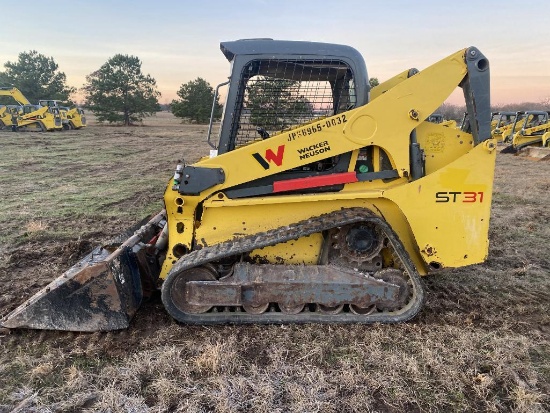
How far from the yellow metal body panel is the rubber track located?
174 mm

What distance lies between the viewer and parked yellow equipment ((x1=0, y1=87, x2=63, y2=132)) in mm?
29953

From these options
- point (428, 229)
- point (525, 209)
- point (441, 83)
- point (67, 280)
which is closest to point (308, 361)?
point (428, 229)

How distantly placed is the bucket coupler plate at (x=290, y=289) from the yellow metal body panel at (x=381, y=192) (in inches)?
14.4

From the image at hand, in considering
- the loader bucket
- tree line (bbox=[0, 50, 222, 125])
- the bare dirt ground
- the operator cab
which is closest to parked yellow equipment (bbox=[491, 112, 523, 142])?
the bare dirt ground

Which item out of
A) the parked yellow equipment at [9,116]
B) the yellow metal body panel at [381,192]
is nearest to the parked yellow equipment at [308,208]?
the yellow metal body panel at [381,192]

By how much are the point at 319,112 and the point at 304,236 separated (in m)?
1.28

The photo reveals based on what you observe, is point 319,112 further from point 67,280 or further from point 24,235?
point 24,235

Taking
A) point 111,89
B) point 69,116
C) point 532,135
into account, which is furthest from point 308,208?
point 111,89

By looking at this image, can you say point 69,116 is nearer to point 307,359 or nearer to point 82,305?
point 82,305

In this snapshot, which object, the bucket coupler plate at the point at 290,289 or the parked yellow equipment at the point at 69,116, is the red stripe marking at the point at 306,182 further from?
the parked yellow equipment at the point at 69,116

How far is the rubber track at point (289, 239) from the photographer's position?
13.0 ft

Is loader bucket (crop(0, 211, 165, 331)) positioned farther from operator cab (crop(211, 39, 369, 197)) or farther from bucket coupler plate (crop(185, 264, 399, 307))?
operator cab (crop(211, 39, 369, 197))

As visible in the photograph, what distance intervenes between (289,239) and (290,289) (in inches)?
19.2

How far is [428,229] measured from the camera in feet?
13.7
